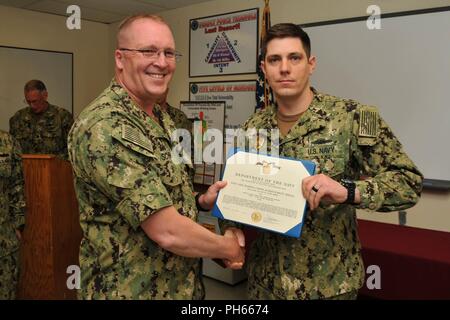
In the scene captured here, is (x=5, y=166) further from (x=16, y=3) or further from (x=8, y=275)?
(x=16, y=3)

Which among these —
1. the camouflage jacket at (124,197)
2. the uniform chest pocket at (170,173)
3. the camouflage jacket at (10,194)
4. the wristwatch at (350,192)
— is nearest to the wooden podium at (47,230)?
the camouflage jacket at (10,194)

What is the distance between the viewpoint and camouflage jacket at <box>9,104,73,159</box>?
4.09 metres

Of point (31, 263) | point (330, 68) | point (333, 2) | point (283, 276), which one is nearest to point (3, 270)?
point (31, 263)

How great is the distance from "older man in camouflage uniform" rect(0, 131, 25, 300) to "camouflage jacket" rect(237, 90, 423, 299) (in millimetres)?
1477

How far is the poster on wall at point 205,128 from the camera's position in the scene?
3967 mm

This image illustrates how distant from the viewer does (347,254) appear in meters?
1.45

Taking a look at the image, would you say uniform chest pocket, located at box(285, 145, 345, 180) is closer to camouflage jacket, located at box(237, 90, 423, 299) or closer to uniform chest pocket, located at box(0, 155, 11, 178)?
camouflage jacket, located at box(237, 90, 423, 299)

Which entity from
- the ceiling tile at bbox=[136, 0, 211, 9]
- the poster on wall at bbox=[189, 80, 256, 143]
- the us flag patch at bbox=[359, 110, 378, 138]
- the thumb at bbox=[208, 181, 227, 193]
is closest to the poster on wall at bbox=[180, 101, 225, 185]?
the poster on wall at bbox=[189, 80, 256, 143]

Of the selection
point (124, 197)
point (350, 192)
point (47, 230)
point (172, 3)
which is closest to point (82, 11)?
point (172, 3)

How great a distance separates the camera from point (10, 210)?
227cm

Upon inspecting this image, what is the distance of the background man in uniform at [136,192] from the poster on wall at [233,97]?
2.41 meters

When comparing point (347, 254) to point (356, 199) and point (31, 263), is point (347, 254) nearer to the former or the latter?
point (356, 199)

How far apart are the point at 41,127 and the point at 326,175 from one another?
3.52 m
